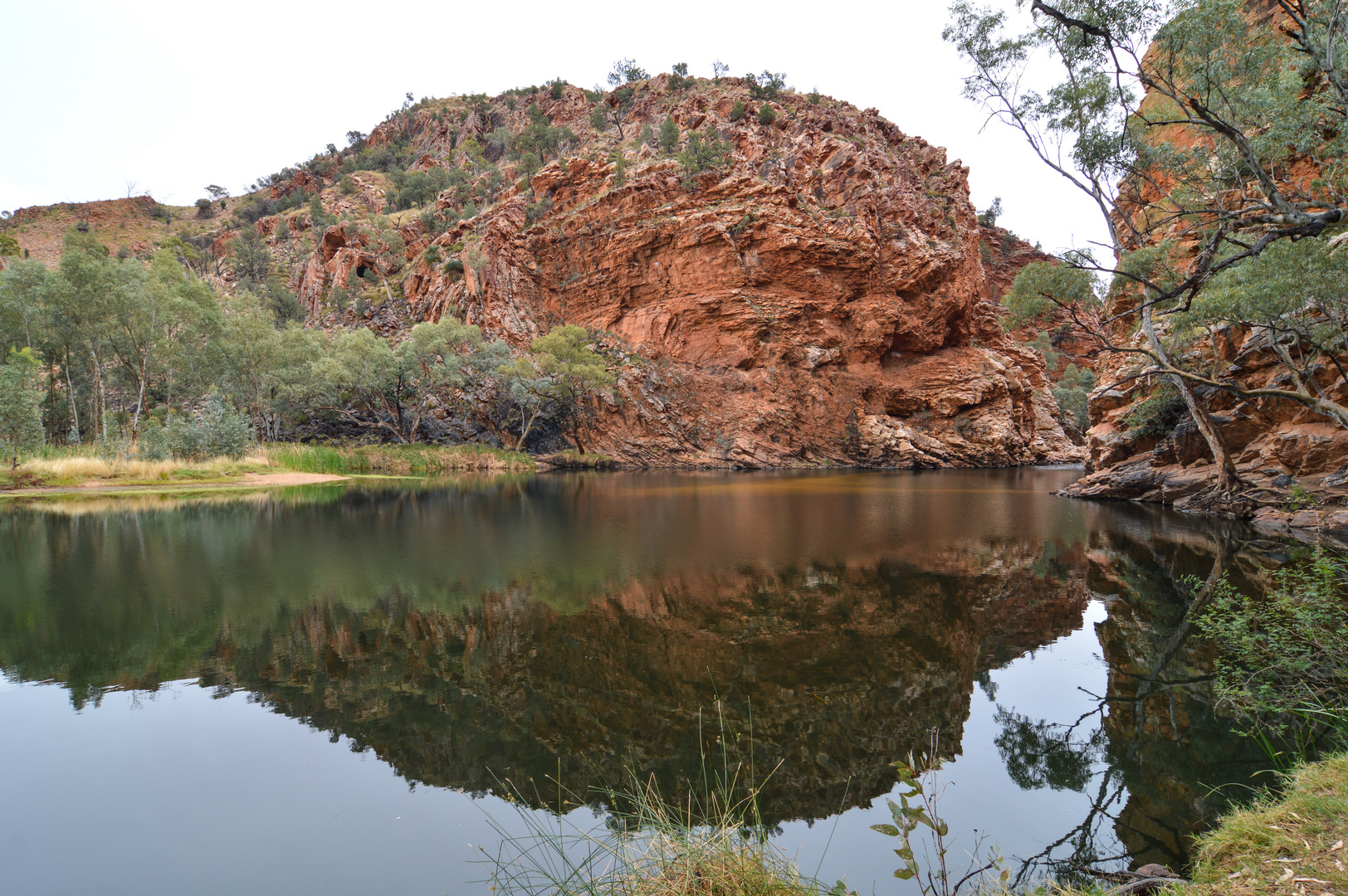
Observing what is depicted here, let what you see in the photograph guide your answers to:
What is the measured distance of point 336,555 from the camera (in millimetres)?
11562

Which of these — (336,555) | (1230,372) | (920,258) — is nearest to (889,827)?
(336,555)

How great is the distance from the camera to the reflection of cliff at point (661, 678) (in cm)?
445

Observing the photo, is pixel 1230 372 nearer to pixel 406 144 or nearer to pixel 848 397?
pixel 848 397

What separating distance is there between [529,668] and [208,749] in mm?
2670

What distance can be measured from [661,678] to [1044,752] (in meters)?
3.43

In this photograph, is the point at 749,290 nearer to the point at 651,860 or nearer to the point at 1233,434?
the point at 1233,434

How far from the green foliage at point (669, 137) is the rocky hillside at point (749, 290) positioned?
0.24 metres

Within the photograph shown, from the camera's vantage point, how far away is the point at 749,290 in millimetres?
48344

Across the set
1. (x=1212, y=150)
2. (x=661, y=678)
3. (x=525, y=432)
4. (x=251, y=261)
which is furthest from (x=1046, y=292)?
(x=251, y=261)

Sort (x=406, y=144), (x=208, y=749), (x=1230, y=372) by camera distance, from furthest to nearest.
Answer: (x=406, y=144) < (x=1230, y=372) < (x=208, y=749)

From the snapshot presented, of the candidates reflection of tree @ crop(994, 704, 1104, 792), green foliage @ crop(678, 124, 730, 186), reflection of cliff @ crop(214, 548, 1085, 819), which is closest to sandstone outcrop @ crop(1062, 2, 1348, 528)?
reflection of cliff @ crop(214, 548, 1085, 819)

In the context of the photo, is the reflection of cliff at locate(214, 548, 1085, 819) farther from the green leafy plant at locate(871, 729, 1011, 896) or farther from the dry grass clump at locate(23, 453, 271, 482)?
the dry grass clump at locate(23, 453, 271, 482)

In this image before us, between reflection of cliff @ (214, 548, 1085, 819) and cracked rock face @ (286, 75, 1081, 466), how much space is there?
3867 centimetres

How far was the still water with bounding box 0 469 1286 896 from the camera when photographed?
364 cm
